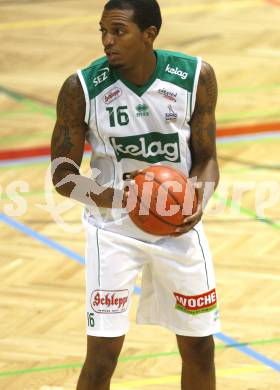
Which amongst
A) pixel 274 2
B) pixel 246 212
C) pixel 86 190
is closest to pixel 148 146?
pixel 86 190

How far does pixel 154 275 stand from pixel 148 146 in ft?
2.12

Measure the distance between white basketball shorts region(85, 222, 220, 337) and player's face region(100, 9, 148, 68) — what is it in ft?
2.84

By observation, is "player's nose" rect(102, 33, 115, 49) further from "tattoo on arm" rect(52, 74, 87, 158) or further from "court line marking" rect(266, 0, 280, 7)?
"court line marking" rect(266, 0, 280, 7)

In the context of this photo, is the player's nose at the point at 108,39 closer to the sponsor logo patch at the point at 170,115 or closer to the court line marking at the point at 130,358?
the sponsor logo patch at the point at 170,115

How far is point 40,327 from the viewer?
7.35m

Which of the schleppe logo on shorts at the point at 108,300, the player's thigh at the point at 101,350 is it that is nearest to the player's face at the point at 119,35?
the schleppe logo on shorts at the point at 108,300

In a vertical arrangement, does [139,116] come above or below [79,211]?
above

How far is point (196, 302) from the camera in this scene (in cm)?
551

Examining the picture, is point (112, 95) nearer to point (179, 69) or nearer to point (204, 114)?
point (179, 69)

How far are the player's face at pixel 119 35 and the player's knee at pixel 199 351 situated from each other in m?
1.41

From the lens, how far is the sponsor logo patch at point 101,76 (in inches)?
213

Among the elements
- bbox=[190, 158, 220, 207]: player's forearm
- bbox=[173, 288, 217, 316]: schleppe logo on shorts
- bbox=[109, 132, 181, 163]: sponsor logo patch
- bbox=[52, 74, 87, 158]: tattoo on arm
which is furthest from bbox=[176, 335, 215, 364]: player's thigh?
bbox=[52, 74, 87, 158]: tattoo on arm

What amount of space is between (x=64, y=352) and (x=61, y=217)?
2.19 meters

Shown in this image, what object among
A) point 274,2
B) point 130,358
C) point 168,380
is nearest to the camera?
point 168,380
